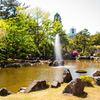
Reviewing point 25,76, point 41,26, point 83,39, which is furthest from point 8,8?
point 25,76

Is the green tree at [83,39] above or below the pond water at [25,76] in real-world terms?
above

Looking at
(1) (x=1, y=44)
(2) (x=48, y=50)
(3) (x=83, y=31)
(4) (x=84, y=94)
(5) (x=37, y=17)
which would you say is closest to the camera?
(4) (x=84, y=94)

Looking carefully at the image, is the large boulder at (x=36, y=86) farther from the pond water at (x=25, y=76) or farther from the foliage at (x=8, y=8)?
the foliage at (x=8, y=8)

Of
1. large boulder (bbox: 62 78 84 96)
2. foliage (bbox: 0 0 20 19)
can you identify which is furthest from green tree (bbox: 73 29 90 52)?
large boulder (bbox: 62 78 84 96)

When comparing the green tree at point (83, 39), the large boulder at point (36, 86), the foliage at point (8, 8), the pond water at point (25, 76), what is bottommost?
the pond water at point (25, 76)

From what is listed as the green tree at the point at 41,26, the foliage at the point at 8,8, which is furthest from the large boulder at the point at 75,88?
the foliage at the point at 8,8

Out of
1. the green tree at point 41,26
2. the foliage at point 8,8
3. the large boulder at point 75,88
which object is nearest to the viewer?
the large boulder at point 75,88

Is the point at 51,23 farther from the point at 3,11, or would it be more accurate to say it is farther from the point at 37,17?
the point at 3,11

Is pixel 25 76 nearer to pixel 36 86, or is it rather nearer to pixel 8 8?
pixel 36 86

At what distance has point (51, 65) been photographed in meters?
21.9

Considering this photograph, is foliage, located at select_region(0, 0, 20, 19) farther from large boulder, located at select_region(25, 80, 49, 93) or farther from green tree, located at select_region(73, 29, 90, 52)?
large boulder, located at select_region(25, 80, 49, 93)

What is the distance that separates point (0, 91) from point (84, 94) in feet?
14.8

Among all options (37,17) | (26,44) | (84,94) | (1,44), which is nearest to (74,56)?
(37,17)

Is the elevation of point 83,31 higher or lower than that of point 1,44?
higher
